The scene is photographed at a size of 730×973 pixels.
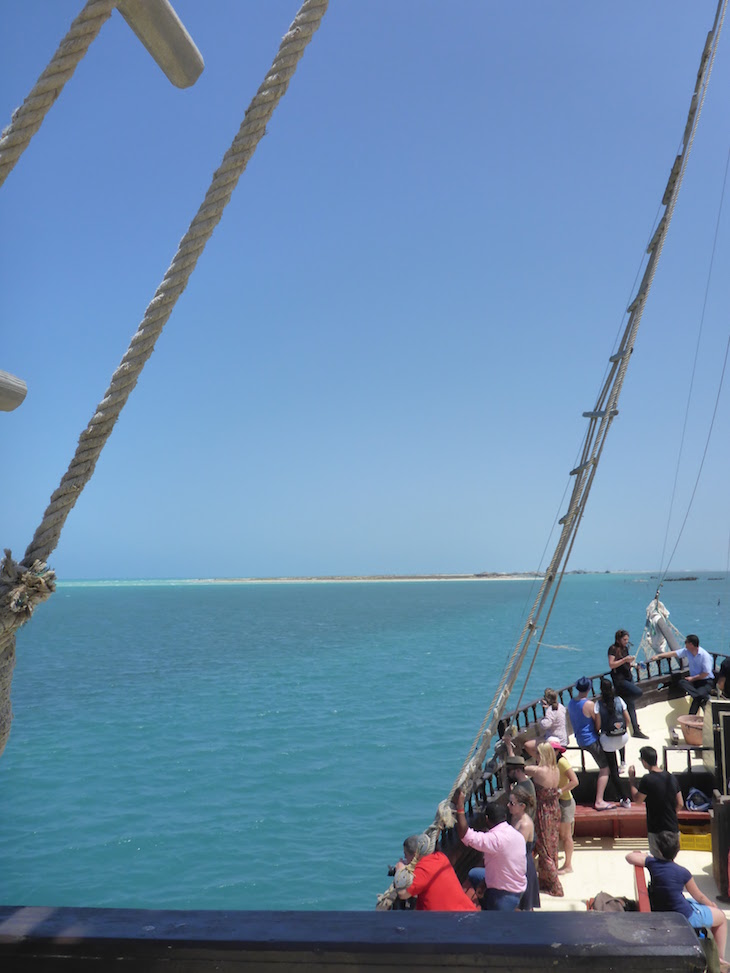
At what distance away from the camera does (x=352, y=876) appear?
1259cm

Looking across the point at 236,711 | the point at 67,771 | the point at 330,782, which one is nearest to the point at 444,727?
the point at 330,782

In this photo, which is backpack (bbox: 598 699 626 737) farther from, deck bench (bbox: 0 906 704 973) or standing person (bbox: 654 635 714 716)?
deck bench (bbox: 0 906 704 973)

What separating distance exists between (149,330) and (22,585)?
2.42 ft

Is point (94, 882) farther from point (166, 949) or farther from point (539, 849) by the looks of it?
point (166, 949)

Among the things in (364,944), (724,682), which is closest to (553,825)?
(724,682)

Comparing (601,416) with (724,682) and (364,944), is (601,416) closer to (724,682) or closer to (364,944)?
(724,682)

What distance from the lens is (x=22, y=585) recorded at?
1.71 m

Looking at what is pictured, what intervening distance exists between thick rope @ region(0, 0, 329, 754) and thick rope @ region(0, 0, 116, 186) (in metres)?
0.44

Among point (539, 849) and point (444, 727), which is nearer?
point (539, 849)

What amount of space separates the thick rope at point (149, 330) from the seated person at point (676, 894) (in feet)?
17.3

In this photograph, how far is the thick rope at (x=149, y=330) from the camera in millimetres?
1715

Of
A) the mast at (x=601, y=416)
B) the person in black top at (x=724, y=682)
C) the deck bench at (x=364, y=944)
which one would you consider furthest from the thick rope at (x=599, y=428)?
the deck bench at (x=364, y=944)

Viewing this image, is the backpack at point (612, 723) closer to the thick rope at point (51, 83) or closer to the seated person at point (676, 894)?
A: the seated person at point (676, 894)

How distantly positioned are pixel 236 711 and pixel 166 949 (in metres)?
30.0
